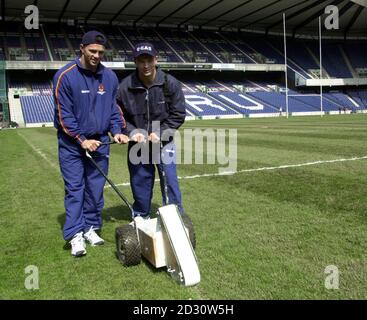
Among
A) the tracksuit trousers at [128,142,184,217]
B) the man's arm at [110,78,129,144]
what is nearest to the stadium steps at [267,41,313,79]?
the tracksuit trousers at [128,142,184,217]

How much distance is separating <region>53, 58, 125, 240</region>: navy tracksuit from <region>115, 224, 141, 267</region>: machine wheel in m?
0.68

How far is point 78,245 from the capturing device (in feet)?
13.5

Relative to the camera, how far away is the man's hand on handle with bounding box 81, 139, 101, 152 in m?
4.09

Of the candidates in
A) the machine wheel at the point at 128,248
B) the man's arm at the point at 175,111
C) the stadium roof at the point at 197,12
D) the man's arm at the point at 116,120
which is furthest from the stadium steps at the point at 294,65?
the machine wheel at the point at 128,248

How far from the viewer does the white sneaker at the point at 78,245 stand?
404 cm

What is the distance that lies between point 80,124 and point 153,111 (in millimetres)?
801

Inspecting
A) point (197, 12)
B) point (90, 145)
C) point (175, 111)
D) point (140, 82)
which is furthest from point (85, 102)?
point (197, 12)

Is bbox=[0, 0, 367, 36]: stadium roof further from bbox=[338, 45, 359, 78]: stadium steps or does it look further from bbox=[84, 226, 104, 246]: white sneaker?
bbox=[84, 226, 104, 246]: white sneaker

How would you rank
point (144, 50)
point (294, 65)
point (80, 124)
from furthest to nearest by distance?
point (294, 65) → point (80, 124) → point (144, 50)

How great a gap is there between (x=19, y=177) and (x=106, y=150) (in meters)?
5.59

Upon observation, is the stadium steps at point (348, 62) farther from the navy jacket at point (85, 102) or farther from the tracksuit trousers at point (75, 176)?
the tracksuit trousers at point (75, 176)

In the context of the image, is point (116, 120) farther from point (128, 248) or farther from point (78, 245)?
point (128, 248)

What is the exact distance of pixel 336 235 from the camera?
4.15 m
